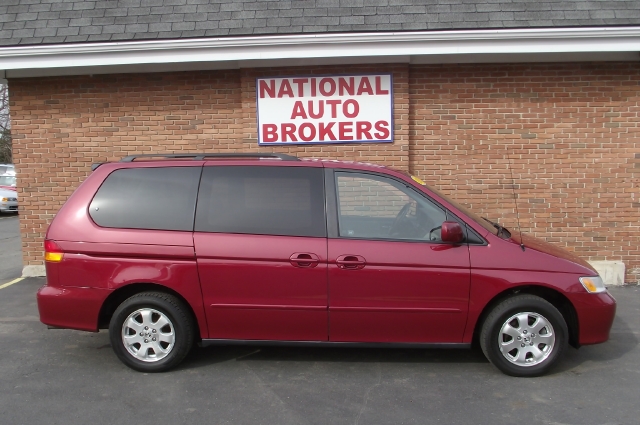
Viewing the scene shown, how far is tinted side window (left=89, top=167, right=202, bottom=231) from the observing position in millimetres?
4676

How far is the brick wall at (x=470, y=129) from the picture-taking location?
755cm

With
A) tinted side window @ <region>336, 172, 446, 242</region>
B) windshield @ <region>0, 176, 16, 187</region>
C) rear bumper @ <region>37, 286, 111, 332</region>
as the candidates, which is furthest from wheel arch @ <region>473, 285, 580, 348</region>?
windshield @ <region>0, 176, 16, 187</region>

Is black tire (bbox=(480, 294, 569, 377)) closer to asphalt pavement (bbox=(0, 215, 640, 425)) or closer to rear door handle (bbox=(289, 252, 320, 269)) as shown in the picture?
asphalt pavement (bbox=(0, 215, 640, 425))

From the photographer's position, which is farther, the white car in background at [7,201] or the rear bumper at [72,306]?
the white car in background at [7,201]

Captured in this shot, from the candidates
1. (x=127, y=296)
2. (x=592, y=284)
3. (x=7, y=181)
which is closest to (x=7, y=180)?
(x=7, y=181)

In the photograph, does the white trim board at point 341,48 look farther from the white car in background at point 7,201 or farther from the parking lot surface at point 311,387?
the white car in background at point 7,201

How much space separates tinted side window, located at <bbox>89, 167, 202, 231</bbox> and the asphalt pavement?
1.26m

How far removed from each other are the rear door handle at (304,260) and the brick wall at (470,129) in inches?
134

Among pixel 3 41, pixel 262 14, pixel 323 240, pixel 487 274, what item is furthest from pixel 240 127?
pixel 487 274

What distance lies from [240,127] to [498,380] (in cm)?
482

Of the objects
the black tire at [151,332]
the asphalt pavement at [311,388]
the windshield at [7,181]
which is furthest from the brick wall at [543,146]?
the windshield at [7,181]

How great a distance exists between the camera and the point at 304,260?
4.47 m

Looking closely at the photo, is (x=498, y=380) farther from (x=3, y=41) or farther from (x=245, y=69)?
(x=3, y=41)

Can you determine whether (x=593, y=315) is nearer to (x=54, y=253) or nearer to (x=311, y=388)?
(x=311, y=388)
